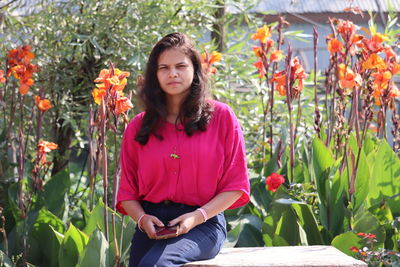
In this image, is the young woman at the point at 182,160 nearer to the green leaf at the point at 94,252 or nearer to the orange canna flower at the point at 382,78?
the green leaf at the point at 94,252

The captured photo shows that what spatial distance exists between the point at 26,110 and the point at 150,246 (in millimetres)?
2225

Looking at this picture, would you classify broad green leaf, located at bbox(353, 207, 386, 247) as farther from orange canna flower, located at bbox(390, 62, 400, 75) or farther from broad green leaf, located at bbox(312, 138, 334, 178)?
orange canna flower, located at bbox(390, 62, 400, 75)

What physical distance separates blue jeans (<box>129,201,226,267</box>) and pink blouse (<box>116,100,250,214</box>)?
4 centimetres

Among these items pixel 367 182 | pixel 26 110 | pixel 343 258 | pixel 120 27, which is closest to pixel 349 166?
pixel 367 182

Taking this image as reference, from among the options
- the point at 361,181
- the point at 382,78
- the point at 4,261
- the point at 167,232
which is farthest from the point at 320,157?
the point at 4,261

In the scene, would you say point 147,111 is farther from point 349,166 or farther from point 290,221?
point 349,166

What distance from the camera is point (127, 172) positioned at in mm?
2629

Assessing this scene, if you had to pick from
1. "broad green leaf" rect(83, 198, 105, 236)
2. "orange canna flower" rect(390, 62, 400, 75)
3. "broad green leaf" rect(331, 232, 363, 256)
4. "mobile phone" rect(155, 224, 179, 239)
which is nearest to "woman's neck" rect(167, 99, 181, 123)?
"mobile phone" rect(155, 224, 179, 239)

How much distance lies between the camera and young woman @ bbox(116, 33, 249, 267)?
246 cm

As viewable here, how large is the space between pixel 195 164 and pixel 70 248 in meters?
0.66

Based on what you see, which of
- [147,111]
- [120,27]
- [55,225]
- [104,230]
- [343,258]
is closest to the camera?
[343,258]

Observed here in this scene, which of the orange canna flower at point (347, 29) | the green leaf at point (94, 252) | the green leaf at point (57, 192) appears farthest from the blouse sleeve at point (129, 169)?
the orange canna flower at point (347, 29)

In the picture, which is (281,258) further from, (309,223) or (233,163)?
(309,223)

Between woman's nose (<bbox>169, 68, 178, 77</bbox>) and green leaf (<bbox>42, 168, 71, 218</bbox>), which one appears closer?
woman's nose (<bbox>169, 68, 178, 77</bbox>)
